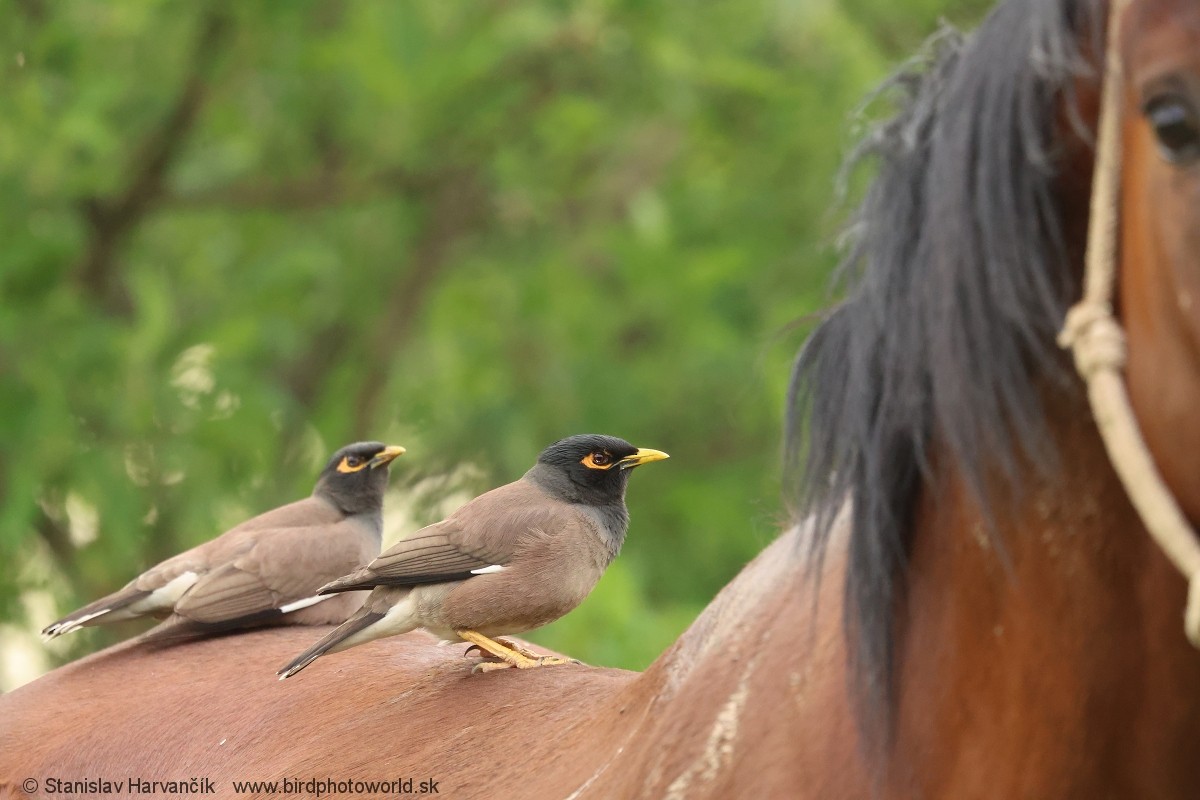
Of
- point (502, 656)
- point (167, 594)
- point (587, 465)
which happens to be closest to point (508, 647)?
point (502, 656)

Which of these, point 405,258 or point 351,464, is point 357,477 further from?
point 405,258

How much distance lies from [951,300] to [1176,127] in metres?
0.25

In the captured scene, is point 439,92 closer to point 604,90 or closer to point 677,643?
point 604,90

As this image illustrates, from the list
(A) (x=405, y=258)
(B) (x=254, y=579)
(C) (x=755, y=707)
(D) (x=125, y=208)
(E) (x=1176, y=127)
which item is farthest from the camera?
(A) (x=405, y=258)

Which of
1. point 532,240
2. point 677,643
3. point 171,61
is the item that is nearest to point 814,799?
point 677,643

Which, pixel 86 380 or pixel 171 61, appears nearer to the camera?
pixel 86 380

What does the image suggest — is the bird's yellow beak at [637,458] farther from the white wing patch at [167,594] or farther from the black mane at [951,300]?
the black mane at [951,300]

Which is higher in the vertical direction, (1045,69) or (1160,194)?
(1045,69)

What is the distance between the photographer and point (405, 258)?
10.2m

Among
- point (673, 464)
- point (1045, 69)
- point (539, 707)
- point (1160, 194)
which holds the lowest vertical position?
point (673, 464)

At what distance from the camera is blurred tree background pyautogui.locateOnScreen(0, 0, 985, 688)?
783cm

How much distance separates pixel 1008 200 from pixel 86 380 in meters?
7.40

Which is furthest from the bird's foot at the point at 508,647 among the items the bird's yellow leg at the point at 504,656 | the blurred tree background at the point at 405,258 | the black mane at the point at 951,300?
the blurred tree background at the point at 405,258

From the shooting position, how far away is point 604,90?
9594 mm
